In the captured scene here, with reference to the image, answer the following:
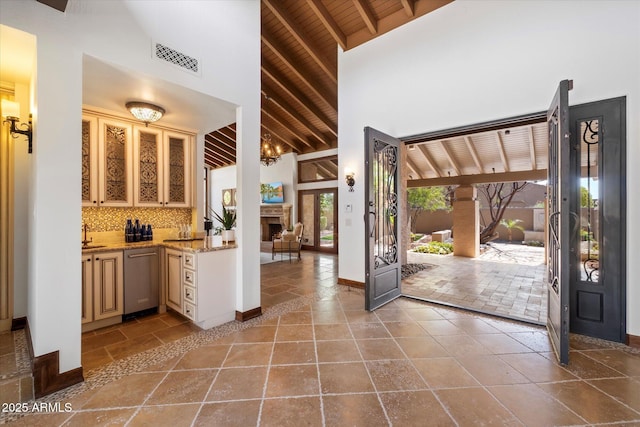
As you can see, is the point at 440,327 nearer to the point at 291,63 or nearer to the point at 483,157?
the point at 291,63

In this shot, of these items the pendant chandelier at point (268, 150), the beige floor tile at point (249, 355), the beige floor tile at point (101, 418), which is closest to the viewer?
the beige floor tile at point (101, 418)

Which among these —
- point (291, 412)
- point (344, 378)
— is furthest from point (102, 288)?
point (344, 378)

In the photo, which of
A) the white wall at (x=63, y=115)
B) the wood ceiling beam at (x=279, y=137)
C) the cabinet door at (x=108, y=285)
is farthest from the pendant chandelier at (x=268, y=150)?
the cabinet door at (x=108, y=285)

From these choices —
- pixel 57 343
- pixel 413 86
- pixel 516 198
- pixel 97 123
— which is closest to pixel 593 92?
pixel 413 86

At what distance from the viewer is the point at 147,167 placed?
353 centimetres

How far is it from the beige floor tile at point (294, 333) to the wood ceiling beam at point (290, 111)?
5633mm

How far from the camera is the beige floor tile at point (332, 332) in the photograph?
2.63 metres

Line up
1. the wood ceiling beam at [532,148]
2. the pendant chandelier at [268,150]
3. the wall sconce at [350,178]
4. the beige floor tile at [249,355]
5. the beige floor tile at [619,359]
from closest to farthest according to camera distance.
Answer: the beige floor tile at [619,359]
the beige floor tile at [249,355]
the wall sconce at [350,178]
the wood ceiling beam at [532,148]
the pendant chandelier at [268,150]

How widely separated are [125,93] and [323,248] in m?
6.78

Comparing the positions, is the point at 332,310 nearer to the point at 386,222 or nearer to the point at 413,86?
the point at 386,222

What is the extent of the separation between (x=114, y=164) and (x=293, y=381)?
3277 millimetres

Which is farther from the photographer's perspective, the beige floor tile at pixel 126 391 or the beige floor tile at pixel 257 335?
the beige floor tile at pixel 257 335

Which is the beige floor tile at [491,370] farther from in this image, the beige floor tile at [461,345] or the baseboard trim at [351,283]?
the baseboard trim at [351,283]

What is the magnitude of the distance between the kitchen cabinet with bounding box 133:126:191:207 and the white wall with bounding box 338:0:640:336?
248cm
